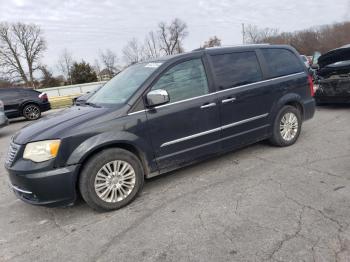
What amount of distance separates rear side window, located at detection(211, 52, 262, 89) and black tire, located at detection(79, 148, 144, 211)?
1.72 m

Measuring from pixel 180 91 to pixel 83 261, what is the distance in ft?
7.76

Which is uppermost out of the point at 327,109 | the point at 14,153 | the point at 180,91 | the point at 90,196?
the point at 180,91

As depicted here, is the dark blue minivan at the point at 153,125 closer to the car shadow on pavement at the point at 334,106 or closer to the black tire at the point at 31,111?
the car shadow on pavement at the point at 334,106

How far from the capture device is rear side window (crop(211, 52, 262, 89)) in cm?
457

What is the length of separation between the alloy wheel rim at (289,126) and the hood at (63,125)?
2.99 meters

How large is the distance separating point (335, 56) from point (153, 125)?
6237mm

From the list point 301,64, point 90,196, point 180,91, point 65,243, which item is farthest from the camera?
point 301,64

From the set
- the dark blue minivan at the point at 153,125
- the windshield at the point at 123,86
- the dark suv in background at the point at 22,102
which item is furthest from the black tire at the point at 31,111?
the dark blue minivan at the point at 153,125

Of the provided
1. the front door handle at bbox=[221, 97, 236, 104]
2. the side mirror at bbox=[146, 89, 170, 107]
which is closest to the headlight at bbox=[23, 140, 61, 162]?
the side mirror at bbox=[146, 89, 170, 107]

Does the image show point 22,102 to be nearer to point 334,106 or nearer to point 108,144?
point 108,144

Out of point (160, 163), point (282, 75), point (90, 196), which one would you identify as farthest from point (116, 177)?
point (282, 75)

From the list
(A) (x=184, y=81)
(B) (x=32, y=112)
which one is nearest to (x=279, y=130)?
(A) (x=184, y=81)

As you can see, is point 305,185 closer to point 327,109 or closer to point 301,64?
point 301,64

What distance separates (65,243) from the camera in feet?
10.4
